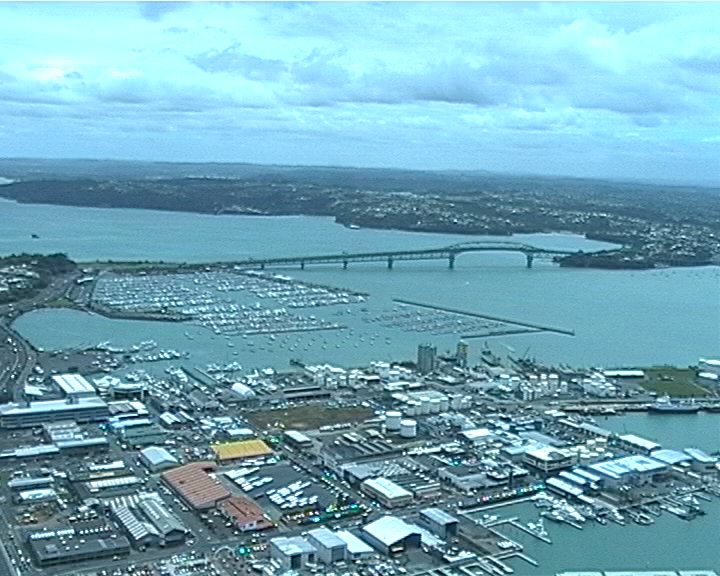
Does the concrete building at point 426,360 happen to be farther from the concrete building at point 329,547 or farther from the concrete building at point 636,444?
the concrete building at point 329,547

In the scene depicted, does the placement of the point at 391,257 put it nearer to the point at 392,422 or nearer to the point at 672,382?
the point at 672,382

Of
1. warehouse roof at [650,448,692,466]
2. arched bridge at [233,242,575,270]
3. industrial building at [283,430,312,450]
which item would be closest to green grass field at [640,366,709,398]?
warehouse roof at [650,448,692,466]

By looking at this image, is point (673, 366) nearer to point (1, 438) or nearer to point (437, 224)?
point (1, 438)

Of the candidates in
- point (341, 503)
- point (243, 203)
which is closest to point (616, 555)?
point (341, 503)

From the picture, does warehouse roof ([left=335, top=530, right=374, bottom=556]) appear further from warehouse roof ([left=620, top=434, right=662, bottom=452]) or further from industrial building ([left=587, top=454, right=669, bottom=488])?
warehouse roof ([left=620, top=434, right=662, bottom=452])

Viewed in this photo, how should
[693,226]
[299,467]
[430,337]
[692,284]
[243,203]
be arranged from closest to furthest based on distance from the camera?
[299,467]
[430,337]
[692,284]
[693,226]
[243,203]

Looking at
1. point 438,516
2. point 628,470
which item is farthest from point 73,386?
point 628,470
